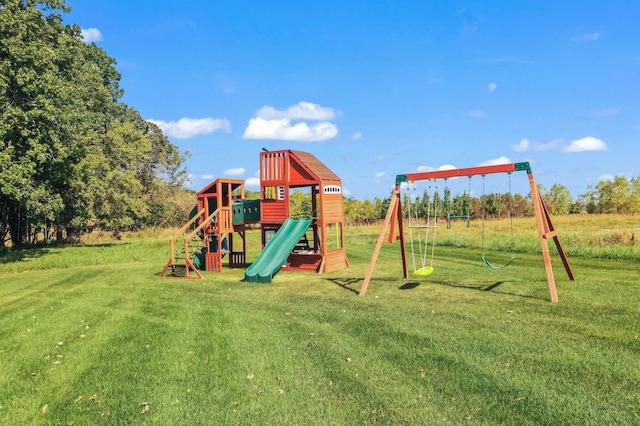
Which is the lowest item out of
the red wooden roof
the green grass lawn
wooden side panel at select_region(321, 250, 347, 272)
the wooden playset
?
the green grass lawn

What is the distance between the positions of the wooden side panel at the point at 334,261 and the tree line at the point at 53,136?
13.7 m

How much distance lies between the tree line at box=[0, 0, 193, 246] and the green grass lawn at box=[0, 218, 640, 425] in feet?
36.6

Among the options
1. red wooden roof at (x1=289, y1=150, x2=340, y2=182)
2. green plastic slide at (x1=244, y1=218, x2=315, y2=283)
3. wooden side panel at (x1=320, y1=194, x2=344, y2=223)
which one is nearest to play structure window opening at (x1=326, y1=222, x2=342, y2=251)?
wooden side panel at (x1=320, y1=194, x2=344, y2=223)

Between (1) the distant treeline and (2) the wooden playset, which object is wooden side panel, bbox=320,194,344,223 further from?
(1) the distant treeline

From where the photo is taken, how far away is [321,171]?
56.6ft

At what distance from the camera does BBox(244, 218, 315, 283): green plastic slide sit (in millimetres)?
14039

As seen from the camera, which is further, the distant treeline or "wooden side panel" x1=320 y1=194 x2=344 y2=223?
the distant treeline

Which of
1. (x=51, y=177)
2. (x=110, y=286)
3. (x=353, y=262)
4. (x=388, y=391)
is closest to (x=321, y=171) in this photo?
(x=353, y=262)

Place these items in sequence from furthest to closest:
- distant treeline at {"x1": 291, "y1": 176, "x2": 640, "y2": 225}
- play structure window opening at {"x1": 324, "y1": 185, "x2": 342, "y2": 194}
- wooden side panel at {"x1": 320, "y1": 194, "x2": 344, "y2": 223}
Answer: distant treeline at {"x1": 291, "y1": 176, "x2": 640, "y2": 225}, play structure window opening at {"x1": 324, "y1": 185, "x2": 342, "y2": 194}, wooden side panel at {"x1": 320, "y1": 194, "x2": 344, "y2": 223}

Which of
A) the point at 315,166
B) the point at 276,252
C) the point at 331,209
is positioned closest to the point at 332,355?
the point at 276,252

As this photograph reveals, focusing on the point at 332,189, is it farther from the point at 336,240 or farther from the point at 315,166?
the point at 336,240

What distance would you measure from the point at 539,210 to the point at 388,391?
683cm

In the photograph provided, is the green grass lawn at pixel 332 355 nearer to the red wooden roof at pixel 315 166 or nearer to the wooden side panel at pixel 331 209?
the wooden side panel at pixel 331 209

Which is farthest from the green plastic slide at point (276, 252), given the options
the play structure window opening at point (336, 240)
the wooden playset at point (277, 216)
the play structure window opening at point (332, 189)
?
the play structure window opening at point (336, 240)
